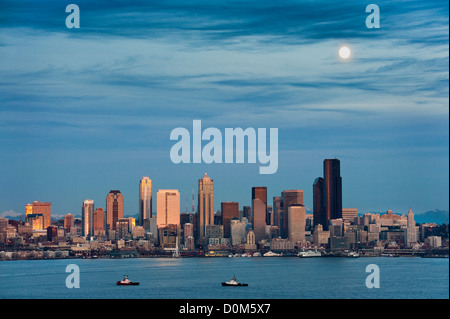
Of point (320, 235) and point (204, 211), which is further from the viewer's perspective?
point (320, 235)

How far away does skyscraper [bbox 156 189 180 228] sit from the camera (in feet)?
109

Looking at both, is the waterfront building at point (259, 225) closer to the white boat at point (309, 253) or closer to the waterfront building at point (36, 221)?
the white boat at point (309, 253)

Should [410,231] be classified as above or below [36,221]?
below

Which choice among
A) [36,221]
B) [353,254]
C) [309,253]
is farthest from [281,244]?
[36,221]

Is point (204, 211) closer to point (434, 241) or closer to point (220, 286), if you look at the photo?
point (220, 286)

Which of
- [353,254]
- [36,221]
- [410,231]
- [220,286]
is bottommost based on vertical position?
[353,254]

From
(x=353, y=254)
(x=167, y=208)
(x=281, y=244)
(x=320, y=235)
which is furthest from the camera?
(x=320, y=235)

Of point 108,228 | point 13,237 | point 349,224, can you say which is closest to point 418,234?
point 349,224

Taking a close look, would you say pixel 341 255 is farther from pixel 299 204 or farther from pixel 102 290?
pixel 102 290

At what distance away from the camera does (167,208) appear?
40062 millimetres

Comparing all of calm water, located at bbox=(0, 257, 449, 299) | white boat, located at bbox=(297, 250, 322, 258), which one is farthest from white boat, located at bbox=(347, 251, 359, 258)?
calm water, located at bbox=(0, 257, 449, 299)

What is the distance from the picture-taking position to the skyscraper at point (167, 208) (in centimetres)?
3328

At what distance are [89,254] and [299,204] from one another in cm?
1510

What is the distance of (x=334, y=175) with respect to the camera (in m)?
41.3
